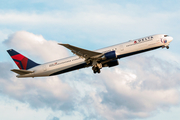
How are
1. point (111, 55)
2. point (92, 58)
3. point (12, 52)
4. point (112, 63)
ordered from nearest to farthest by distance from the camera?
1. point (111, 55)
2. point (92, 58)
3. point (112, 63)
4. point (12, 52)

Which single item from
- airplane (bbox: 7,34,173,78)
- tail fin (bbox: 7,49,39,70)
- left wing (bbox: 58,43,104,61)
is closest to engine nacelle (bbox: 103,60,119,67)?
airplane (bbox: 7,34,173,78)

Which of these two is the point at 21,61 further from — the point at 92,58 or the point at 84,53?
the point at 92,58

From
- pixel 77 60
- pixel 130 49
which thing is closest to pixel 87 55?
pixel 77 60

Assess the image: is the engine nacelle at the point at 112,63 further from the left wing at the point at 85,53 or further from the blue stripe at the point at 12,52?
the blue stripe at the point at 12,52

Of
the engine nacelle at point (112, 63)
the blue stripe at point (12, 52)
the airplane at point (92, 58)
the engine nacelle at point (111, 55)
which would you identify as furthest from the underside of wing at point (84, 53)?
the blue stripe at point (12, 52)

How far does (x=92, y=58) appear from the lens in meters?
47.8

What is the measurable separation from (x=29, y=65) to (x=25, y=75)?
2971 millimetres

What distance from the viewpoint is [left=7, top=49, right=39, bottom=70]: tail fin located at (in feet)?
176

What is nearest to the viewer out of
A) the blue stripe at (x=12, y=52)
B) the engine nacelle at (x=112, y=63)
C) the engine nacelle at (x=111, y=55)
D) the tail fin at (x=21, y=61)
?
the engine nacelle at (x=111, y=55)

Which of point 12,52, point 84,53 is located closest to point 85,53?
point 84,53

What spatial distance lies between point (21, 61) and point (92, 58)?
17.5m

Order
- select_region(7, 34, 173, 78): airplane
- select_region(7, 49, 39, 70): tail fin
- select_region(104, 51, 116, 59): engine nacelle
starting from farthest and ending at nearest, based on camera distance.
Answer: select_region(7, 49, 39, 70): tail fin < select_region(7, 34, 173, 78): airplane < select_region(104, 51, 116, 59): engine nacelle

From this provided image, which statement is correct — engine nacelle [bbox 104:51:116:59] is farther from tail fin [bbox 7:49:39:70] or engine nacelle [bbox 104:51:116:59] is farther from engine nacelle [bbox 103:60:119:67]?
tail fin [bbox 7:49:39:70]

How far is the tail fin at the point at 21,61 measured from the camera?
53659 mm
